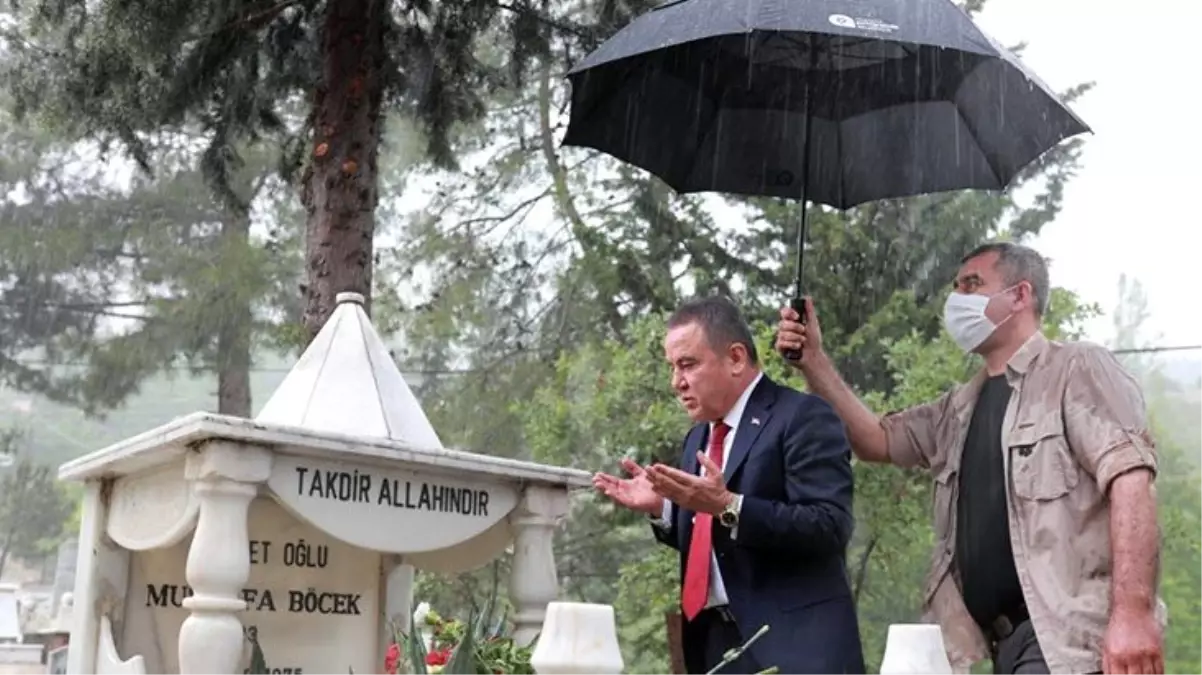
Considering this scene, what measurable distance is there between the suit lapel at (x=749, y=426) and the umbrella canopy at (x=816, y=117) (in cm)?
90

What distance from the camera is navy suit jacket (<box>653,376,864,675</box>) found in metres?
2.52

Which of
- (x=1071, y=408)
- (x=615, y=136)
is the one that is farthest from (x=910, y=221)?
(x=1071, y=408)

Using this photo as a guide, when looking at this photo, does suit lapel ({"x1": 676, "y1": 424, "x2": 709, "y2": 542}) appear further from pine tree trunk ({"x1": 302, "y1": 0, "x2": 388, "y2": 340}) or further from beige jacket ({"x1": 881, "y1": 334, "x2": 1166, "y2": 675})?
pine tree trunk ({"x1": 302, "y1": 0, "x2": 388, "y2": 340})

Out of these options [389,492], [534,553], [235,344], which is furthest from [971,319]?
[235,344]

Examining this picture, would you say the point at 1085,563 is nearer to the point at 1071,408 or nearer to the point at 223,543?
the point at 1071,408

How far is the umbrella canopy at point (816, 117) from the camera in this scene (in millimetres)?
3463

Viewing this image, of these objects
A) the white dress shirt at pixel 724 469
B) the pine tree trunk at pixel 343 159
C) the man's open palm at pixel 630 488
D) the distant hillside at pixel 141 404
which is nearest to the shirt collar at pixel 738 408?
the white dress shirt at pixel 724 469

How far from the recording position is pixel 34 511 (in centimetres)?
2970

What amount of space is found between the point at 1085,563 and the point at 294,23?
4730 millimetres

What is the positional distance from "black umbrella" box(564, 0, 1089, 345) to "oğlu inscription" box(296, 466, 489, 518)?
3.36 feet

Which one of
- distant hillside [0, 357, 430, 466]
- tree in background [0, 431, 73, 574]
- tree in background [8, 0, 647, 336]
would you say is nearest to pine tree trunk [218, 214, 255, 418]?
distant hillside [0, 357, 430, 466]

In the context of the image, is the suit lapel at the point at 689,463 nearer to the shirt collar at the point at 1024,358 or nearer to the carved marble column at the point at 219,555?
the shirt collar at the point at 1024,358

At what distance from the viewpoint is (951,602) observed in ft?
9.68

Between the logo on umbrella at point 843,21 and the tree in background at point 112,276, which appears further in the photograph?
the tree in background at point 112,276
